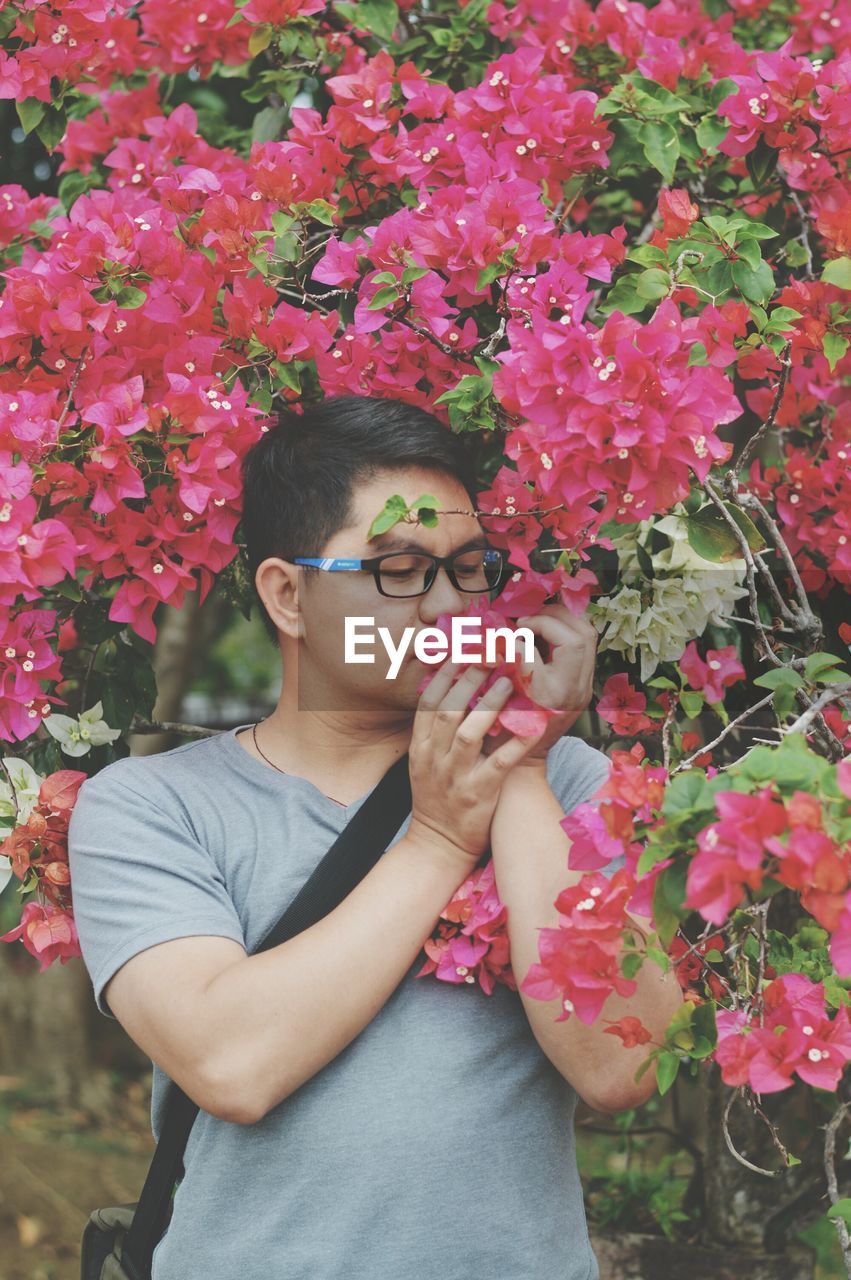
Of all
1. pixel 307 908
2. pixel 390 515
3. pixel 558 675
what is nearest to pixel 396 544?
pixel 390 515

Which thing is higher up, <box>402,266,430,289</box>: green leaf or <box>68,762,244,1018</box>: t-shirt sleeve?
<box>402,266,430,289</box>: green leaf

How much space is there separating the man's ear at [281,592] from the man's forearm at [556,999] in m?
0.53

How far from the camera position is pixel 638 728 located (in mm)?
2168

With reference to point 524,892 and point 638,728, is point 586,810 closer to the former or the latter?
point 524,892

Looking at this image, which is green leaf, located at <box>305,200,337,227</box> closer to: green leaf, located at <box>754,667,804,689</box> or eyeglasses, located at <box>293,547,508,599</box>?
eyeglasses, located at <box>293,547,508,599</box>

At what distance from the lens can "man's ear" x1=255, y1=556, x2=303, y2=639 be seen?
2.08m

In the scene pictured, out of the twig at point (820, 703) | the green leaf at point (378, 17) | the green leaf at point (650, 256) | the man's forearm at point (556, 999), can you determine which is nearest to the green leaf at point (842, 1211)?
the man's forearm at point (556, 999)

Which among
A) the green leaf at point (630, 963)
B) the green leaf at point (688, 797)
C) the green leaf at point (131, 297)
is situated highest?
the green leaf at point (688, 797)

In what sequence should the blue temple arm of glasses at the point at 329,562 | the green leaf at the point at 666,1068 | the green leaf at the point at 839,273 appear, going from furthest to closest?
the blue temple arm of glasses at the point at 329,562 < the green leaf at the point at 839,273 < the green leaf at the point at 666,1068

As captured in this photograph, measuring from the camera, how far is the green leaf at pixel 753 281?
6.22 ft

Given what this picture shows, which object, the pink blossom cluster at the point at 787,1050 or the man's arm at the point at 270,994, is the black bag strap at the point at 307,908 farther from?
the pink blossom cluster at the point at 787,1050

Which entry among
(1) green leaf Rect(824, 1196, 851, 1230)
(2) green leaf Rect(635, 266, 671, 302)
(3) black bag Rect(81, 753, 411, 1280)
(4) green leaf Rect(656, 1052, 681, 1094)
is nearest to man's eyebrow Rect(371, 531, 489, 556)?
(3) black bag Rect(81, 753, 411, 1280)

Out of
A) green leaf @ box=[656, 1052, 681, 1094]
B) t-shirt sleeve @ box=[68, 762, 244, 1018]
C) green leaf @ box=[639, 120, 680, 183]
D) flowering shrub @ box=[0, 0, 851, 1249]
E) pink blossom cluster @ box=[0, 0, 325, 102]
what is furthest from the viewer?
pink blossom cluster @ box=[0, 0, 325, 102]

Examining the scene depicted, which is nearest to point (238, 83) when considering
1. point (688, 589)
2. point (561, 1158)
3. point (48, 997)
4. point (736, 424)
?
point (736, 424)
